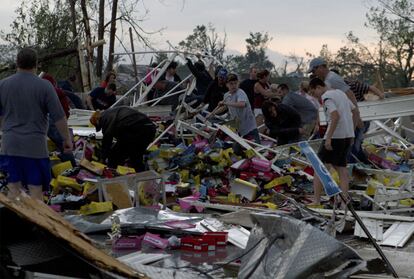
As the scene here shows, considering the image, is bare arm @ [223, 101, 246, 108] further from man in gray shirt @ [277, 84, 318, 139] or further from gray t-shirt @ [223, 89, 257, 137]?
man in gray shirt @ [277, 84, 318, 139]

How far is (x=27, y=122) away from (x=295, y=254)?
3.14m

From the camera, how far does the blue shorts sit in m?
7.38

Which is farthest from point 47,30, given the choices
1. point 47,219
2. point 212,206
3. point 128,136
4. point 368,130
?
point 47,219

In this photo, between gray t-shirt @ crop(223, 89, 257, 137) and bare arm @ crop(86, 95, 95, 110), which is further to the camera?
bare arm @ crop(86, 95, 95, 110)

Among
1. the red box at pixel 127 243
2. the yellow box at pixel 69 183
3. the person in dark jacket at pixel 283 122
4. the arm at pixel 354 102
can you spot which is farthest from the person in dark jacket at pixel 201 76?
the red box at pixel 127 243

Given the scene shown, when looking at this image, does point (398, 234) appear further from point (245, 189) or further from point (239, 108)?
point (239, 108)

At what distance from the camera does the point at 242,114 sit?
40.5 ft

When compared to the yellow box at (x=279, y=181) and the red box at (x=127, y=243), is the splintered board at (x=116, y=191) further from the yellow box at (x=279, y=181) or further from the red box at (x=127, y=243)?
the yellow box at (x=279, y=181)

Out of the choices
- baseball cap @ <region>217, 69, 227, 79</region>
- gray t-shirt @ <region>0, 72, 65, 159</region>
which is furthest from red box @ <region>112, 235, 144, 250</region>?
baseball cap @ <region>217, 69, 227, 79</region>

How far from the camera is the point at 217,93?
1397cm

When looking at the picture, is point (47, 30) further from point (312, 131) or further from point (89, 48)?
point (312, 131)

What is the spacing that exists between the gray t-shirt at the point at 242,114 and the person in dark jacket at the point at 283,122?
0.61 meters

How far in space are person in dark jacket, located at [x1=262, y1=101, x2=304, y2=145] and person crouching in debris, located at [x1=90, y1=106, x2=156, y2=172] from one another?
2735mm

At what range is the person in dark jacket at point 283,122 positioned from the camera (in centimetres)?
1296
